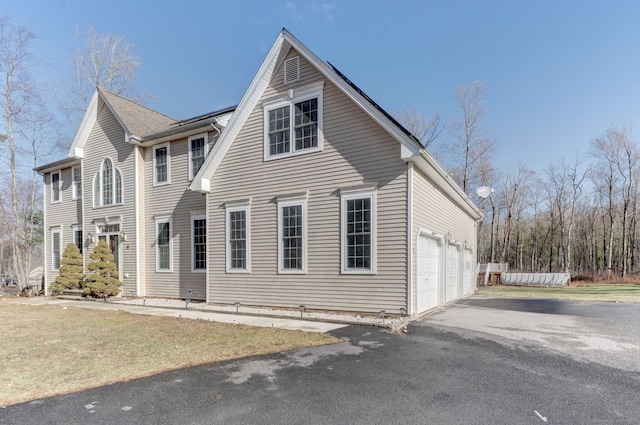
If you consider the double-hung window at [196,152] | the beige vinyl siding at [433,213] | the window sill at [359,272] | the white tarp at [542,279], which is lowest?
the white tarp at [542,279]

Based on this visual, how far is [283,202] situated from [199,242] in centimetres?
460

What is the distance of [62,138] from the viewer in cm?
2644

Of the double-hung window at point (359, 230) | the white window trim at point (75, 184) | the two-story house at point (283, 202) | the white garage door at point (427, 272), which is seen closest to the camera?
the two-story house at point (283, 202)

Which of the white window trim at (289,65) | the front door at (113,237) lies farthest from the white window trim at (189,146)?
the front door at (113,237)

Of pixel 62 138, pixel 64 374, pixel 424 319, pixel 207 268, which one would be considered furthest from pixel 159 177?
pixel 62 138

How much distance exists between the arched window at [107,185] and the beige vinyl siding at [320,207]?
5943 mm

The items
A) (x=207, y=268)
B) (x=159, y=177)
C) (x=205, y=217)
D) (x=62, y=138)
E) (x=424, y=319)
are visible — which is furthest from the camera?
(x=62, y=138)

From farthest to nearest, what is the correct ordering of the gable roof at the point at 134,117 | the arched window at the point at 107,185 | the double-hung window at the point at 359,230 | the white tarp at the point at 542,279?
1. the white tarp at the point at 542,279
2. the arched window at the point at 107,185
3. the gable roof at the point at 134,117
4. the double-hung window at the point at 359,230

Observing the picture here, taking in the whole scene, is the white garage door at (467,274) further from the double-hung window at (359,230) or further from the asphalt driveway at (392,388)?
the asphalt driveway at (392,388)

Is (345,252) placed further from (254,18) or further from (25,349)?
(254,18)

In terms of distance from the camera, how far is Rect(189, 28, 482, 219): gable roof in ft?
28.5

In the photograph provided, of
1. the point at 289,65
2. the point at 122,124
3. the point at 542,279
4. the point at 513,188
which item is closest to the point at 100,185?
the point at 122,124

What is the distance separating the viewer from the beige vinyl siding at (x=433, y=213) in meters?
9.12

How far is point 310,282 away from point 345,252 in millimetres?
1454
